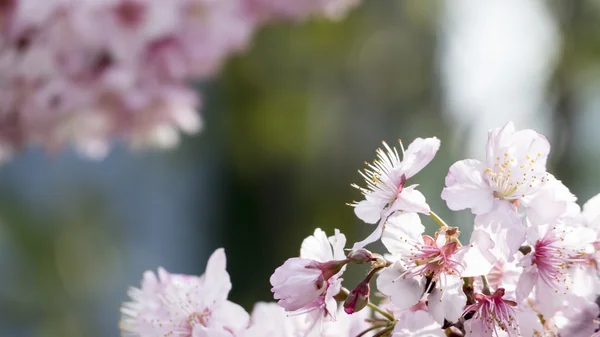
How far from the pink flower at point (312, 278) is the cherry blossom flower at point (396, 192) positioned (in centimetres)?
2

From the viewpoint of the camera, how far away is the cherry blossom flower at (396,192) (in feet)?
1.61

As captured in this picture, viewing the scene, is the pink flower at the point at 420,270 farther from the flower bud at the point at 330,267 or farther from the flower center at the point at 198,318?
the flower center at the point at 198,318

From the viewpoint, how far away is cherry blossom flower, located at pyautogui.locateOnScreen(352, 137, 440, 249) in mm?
491

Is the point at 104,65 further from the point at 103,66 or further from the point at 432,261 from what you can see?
the point at 432,261

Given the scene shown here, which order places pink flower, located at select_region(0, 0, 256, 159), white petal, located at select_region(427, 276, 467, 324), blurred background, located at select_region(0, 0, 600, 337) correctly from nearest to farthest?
white petal, located at select_region(427, 276, 467, 324) → pink flower, located at select_region(0, 0, 256, 159) → blurred background, located at select_region(0, 0, 600, 337)

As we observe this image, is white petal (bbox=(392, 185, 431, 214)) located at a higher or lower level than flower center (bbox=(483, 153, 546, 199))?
higher

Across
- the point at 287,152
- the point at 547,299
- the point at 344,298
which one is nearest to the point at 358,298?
the point at 344,298

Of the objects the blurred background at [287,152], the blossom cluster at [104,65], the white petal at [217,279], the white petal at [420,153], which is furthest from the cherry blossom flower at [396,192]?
the blurred background at [287,152]

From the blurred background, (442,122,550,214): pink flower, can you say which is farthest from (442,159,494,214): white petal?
the blurred background

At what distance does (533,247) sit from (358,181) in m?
4.38

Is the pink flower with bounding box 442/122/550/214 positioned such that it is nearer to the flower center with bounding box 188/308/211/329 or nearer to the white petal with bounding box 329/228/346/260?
the white petal with bounding box 329/228/346/260

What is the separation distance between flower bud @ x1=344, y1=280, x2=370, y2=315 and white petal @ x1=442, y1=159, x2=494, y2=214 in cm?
8

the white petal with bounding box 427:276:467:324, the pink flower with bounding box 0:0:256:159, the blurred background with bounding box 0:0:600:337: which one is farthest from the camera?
the blurred background with bounding box 0:0:600:337

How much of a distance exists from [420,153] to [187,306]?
23cm
